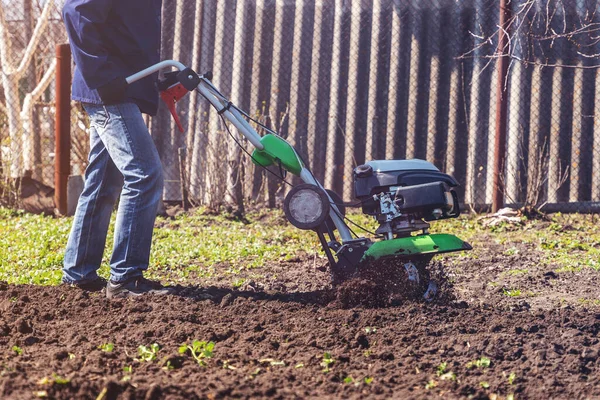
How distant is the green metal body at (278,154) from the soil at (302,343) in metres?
0.66

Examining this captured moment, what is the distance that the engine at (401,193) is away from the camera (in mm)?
3827

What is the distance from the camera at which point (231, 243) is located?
6.38 metres

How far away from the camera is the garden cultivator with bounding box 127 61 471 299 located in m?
3.80

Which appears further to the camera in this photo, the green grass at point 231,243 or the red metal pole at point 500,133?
the red metal pole at point 500,133

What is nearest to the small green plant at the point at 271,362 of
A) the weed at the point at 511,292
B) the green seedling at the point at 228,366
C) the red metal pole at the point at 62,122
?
the green seedling at the point at 228,366

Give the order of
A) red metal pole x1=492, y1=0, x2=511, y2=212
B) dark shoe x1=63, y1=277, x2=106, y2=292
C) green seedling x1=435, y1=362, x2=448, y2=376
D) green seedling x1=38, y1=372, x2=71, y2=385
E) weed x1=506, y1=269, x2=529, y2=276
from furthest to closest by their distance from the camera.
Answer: red metal pole x1=492, y1=0, x2=511, y2=212 < weed x1=506, y1=269, x2=529, y2=276 < dark shoe x1=63, y1=277, x2=106, y2=292 < green seedling x1=435, y1=362, x2=448, y2=376 < green seedling x1=38, y1=372, x2=71, y2=385

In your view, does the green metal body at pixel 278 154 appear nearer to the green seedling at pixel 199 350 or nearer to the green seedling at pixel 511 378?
the green seedling at pixel 199 350

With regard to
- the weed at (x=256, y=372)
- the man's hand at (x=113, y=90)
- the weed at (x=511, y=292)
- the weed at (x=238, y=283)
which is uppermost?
the man's hand at (x=113, y=90)

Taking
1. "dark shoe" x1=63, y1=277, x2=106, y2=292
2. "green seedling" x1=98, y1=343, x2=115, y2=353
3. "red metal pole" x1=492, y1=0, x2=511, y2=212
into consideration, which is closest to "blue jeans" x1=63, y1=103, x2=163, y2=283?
"dark shoe" x1=63, y1=277, x2=106, y2=292

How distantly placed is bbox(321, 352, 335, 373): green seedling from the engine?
1.04 metres

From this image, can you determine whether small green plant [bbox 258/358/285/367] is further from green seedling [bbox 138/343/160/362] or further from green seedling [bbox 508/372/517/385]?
green seedling [bbox 508/372/517/385]

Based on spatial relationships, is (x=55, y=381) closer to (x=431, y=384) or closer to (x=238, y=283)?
(x=431, y=384)

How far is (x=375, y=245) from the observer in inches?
151

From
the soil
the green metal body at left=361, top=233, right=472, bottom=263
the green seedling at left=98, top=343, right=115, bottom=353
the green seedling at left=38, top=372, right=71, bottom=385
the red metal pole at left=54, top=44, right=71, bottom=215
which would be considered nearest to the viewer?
the green seedling at left=38, top=372, right=71, bottom=385
